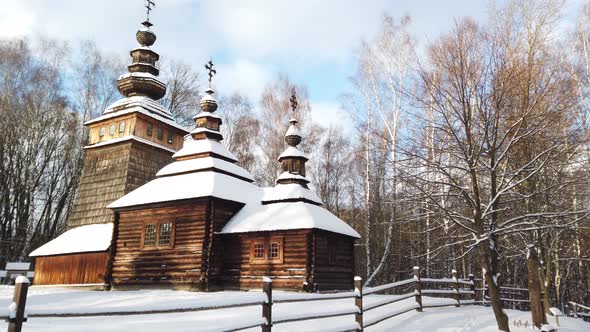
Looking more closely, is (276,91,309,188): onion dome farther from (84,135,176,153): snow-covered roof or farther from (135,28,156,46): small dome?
(135,28,156,46): small dome

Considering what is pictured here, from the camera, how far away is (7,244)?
113 ft

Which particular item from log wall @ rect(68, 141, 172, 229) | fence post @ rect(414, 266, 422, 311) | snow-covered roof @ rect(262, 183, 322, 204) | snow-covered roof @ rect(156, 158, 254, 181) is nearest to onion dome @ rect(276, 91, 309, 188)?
snow-covered roof @ rect(262, 183, 322, 204)

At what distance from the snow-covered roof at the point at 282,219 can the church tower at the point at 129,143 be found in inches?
351

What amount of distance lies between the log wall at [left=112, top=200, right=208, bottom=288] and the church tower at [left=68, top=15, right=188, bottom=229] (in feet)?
15.4

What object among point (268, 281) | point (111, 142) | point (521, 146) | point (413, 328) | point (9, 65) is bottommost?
point (413, 328)

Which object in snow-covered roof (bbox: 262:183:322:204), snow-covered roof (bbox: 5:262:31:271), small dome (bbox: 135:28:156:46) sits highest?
small dome (bbox: 135:28:156:46)

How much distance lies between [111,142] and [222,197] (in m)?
11.2

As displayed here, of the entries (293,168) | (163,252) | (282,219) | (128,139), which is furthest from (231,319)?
(128,139)

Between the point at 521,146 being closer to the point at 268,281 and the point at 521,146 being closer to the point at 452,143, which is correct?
the point at 452,143

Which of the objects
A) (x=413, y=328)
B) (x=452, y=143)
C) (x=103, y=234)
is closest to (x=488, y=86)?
(x=452, y=143)

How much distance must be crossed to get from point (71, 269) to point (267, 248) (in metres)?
11.3

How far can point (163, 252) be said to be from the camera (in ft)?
67.3

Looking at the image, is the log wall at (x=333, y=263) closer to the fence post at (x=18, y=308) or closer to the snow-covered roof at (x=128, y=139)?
the snow-covered roof at (x=128, y=139)

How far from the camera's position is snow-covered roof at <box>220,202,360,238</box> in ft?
61.8
